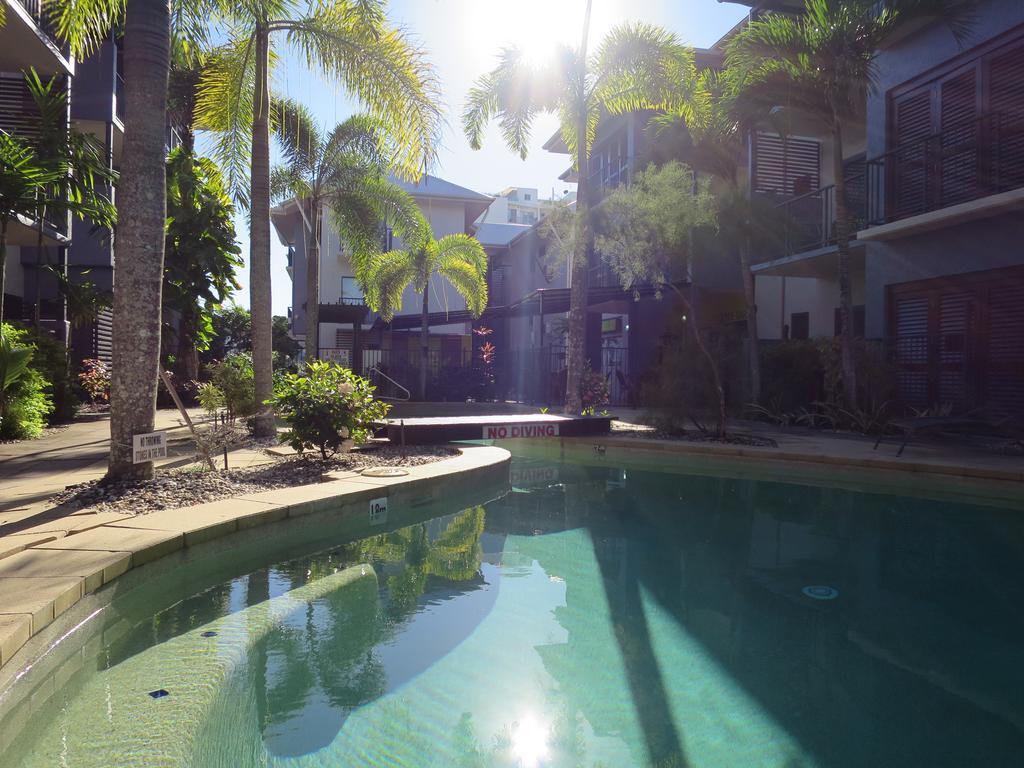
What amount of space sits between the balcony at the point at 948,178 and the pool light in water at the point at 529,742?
992 cm

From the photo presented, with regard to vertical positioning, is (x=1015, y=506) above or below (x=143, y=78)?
below

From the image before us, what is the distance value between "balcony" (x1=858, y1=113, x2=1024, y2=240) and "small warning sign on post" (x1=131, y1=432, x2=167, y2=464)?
10.6 metres

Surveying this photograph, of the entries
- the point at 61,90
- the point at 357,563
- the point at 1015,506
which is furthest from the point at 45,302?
the point at 1015,506

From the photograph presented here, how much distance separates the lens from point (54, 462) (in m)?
7.27

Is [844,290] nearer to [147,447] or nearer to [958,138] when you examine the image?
[958,138]

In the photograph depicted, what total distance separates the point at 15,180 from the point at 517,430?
24.6ft

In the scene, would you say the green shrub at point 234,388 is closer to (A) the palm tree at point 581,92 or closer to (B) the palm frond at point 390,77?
(B) the palm frond at point 390,77

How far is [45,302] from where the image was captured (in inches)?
581

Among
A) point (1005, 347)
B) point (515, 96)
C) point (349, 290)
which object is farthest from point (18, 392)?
point (349, 290)

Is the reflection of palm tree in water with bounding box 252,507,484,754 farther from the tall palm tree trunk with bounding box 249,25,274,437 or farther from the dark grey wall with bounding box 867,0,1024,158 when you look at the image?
the dark grey wall with bounding box 867,0,1024,158

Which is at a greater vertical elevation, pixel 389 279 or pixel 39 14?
pixel 39 14

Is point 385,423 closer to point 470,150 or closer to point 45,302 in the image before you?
point 470,150

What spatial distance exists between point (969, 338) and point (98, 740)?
12525mm

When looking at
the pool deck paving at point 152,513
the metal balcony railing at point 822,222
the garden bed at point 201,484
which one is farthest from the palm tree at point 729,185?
the garden bed at point 201,484
